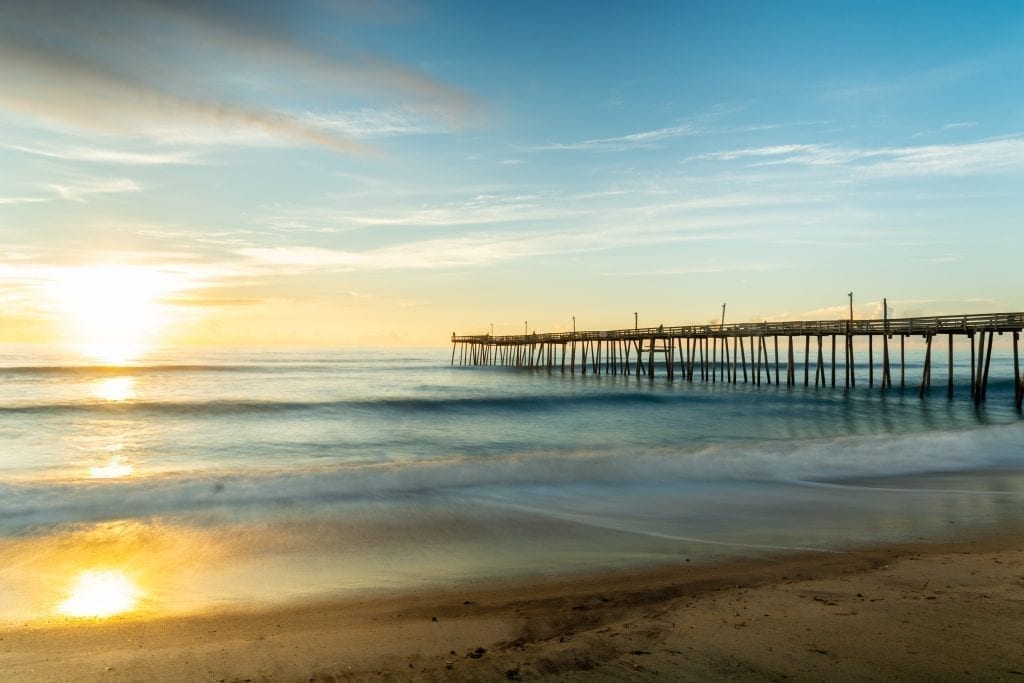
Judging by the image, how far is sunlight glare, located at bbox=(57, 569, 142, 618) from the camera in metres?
6.46

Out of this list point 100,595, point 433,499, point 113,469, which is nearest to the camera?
point 100,595

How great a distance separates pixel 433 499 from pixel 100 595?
5655mm

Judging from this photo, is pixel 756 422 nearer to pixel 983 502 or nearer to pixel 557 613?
pixel 983 502

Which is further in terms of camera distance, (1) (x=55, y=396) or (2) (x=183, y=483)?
(1) (x=55, y=396)

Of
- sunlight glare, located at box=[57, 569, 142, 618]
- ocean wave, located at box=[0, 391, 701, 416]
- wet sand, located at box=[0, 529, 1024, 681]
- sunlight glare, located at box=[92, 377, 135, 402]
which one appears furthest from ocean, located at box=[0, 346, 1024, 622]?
sunlight glare, located at box=[92, 377, 135, 402]

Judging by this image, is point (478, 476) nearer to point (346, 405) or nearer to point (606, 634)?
point (606, 634)

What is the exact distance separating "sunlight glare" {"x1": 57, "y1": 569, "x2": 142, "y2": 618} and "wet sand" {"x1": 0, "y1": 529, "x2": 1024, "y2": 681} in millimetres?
395

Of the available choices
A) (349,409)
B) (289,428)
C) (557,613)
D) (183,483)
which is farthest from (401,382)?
(557,613)

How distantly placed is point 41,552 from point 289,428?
16857mm

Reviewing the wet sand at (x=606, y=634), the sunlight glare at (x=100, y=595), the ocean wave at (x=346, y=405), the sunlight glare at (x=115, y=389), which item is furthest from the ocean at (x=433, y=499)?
the sunlight glare at (x=115, y=389)

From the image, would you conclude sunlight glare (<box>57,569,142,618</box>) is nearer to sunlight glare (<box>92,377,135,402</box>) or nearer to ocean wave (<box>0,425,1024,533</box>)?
ocean wave (<box>0,425,1024,533</box>)

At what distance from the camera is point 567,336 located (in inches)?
2306

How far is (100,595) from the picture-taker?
22.9ft

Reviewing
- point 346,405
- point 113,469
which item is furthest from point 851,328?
point 113,469
